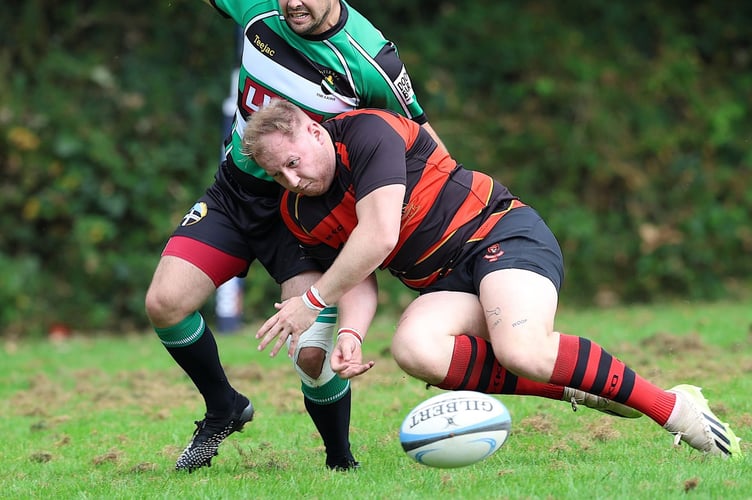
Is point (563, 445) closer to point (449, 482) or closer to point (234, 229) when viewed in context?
point (449, 482)

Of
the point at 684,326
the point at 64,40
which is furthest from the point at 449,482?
the point at 64,40

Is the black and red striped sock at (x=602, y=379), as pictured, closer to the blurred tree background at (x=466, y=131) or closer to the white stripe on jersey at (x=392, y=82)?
the white stripe on jersey at (x=392, y=82)

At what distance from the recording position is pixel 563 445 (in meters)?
4.46

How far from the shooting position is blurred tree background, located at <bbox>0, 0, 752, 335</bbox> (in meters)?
10.1

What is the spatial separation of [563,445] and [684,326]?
412 cm

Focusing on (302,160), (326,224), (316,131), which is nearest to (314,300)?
(326,224)

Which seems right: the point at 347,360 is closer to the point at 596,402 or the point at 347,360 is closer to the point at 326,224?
the point at 326,224

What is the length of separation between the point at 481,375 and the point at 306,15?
1.55 metres

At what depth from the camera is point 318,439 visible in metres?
5.10

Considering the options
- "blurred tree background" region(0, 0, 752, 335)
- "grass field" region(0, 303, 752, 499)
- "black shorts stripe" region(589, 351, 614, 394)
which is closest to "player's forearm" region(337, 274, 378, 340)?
"grass field" region(0, 303, 752, 499)

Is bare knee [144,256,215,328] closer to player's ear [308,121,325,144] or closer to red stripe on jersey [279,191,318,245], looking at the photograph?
red stripe on jersey [279,191,318,245]

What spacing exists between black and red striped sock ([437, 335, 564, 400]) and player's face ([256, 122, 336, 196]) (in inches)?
31.1

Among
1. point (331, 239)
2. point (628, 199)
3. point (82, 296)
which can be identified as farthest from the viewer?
point (628, 199)

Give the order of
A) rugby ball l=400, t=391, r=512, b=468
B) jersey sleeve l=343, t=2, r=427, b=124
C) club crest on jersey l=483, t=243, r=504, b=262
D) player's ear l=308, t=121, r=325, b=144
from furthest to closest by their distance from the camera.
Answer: jersey sleeve l=343, t=2, r=427, b=124 < club crest on jersey l=483, t=243, r=504, b=262 < player's ear l=308, t=121, r=325, b=144 < rugby ball l=400, t=391, r=512, b=468
